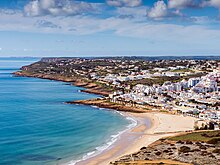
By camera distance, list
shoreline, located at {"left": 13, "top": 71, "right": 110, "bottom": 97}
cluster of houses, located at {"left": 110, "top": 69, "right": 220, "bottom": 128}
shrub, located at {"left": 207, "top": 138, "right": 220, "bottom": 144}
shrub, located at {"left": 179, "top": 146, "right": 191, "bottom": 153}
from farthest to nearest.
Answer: shoreline, located at {"left": 13, "top": 71, "right": 110, "bottom": 97}, cluster of houses, located at {"left": 110, "top": 69, "right": 220, "bottom": 128}, shrub, located at {"left": 207, "top": 138, "right": 220, "bottom": 144}, shrub, located at {"left": 179, "top": 146, "right": 191, "bottom": 153}

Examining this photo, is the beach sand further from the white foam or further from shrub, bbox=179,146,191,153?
shrub, bbox=179,146,191,153

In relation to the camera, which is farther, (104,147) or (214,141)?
(214,141)

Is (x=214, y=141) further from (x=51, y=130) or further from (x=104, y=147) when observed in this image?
(x=51, y=130)

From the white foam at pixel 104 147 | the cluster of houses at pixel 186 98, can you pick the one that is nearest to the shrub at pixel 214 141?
the white foam at pixel 104 147

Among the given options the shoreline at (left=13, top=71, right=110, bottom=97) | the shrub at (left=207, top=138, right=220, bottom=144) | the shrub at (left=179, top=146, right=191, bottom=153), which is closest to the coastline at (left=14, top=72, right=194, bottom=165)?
the shrub at (left=179, top=146, right=191, bottom=153)

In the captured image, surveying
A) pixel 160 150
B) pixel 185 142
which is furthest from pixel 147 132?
pixel 160 150

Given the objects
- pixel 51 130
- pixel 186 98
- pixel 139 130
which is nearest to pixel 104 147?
pixel 51 130

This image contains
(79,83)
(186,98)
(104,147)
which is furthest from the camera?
(79,83)
